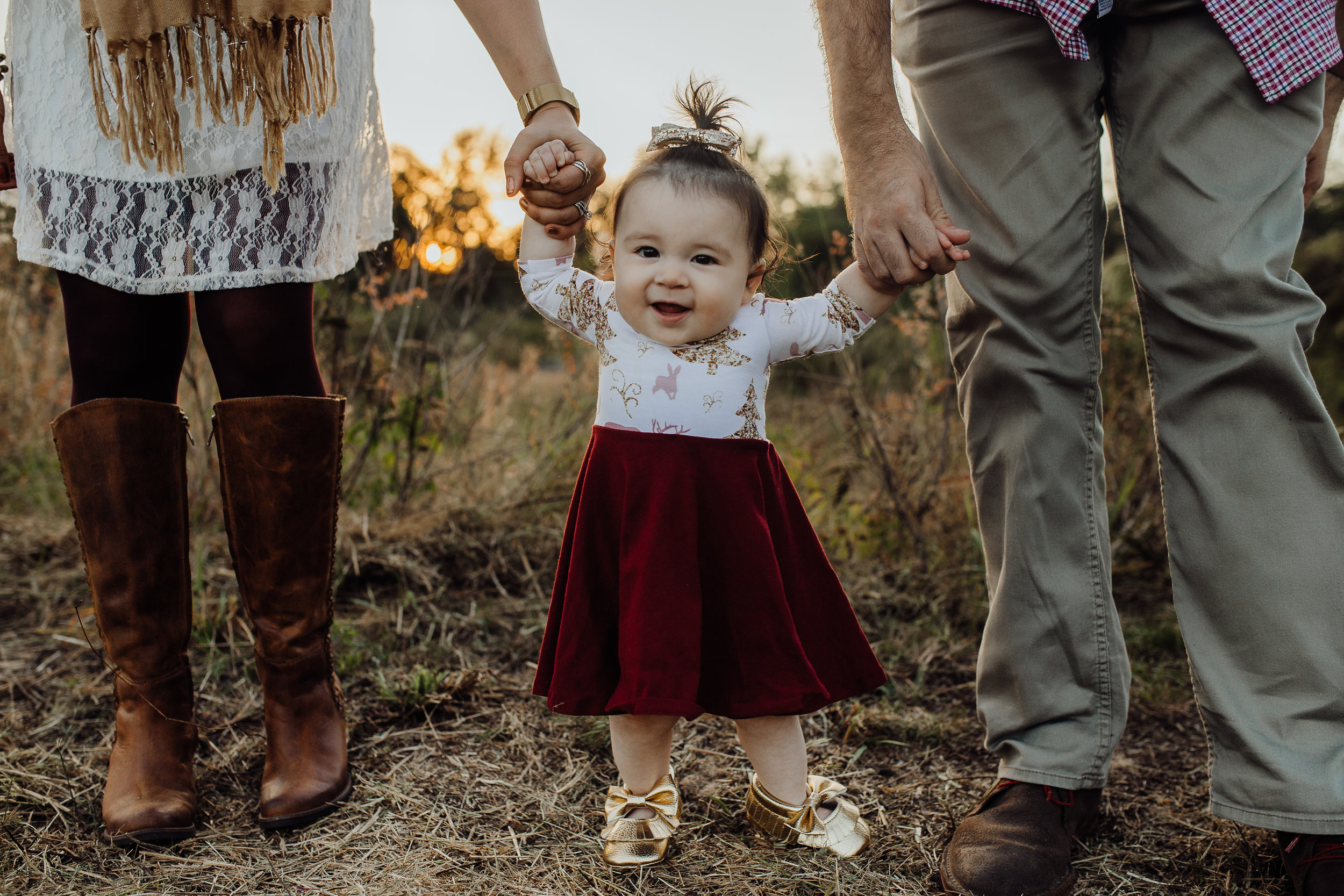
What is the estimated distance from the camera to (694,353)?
55.1 inches

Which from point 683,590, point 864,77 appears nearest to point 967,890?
point 683,590

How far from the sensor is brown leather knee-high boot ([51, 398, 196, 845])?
152 cm

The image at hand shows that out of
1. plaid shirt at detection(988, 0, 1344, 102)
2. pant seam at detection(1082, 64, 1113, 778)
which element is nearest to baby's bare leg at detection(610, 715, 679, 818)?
pant seam at detection(1082, 64, 1113, 778)

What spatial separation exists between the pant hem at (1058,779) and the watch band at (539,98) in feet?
4.20

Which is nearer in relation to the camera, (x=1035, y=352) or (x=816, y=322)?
(x=816, y=322)

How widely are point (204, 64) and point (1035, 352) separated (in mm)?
1379

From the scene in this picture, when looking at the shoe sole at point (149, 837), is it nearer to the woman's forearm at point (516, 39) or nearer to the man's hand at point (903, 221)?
the woman's forearm at point (516, 39)

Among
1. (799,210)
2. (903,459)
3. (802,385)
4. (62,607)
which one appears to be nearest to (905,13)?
(903,459)

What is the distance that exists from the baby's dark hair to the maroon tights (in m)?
0.60

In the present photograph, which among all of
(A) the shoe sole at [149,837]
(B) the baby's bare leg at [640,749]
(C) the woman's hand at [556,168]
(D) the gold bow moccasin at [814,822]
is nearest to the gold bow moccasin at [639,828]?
(B) the baby's bare leg at [640,749]

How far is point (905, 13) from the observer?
5.24ft

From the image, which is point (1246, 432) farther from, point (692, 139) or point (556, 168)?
point (556, 168)

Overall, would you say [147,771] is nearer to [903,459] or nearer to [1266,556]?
[1266,556]

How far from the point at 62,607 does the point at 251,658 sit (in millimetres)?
792
